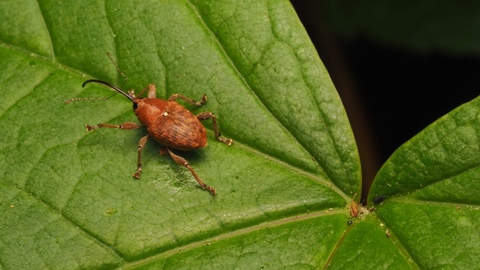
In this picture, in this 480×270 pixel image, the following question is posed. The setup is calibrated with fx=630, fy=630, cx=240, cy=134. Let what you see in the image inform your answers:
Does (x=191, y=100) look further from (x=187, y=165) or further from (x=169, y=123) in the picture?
(x=187, y=165)

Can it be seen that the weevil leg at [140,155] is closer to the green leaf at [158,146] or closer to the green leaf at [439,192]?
the green leaf at [158,146]

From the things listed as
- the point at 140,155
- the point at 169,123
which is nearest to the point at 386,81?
the point at 169,123

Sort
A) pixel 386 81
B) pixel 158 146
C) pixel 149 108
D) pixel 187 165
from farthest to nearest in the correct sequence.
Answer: pixel 386 81, pixel 158 146, pixel 149 108, pixel 187 165

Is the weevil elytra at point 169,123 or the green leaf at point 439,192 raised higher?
the weevil elytra at point 169,123

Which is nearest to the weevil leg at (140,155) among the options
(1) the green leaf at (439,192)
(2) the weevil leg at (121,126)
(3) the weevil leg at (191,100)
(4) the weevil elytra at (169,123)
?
(4) the weevil elytra at (169,123)

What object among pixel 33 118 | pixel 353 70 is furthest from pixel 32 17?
pixel 353 70

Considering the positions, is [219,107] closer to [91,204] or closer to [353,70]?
[91,204]
